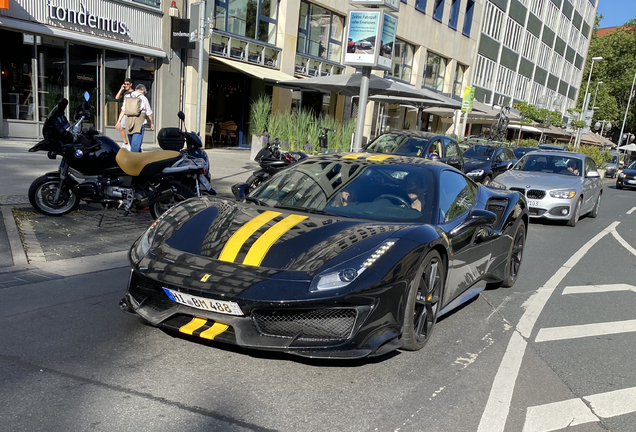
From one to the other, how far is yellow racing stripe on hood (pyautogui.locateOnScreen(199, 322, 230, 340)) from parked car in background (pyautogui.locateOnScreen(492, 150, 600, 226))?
8.00 m

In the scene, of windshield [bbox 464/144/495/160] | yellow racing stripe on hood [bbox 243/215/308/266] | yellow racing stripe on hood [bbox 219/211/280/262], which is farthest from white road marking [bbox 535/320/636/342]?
windshield [bbox 464/144/495/160]

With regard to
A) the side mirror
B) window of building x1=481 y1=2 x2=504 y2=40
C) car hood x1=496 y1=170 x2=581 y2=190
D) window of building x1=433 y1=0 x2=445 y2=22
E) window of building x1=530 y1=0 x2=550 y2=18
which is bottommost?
car hood x1=496 y1=170 x2=581 y2=190

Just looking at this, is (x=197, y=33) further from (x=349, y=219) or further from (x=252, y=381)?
(x=252, y=381)

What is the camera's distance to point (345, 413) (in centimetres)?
301

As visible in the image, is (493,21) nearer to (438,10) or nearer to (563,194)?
Result: (438,10)

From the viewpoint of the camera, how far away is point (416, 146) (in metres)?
11.5

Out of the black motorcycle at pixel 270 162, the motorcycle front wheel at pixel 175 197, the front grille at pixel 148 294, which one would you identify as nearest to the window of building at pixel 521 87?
the black motorcycle at pixel 270 162

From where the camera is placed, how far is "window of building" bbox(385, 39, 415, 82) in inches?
1196

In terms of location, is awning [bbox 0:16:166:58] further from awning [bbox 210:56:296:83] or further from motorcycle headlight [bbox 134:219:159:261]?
motorcycle headlight [bbox 134:219:159:261]

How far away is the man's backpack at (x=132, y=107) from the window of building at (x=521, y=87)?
43.2m

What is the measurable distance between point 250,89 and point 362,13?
36.2ft

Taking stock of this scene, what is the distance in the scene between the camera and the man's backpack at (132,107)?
37.8 ft

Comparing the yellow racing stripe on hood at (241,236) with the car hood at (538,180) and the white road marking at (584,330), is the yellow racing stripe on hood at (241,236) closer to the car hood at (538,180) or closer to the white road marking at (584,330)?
the white road marking at (584,330)

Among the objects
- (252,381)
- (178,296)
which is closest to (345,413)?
(252,381)
